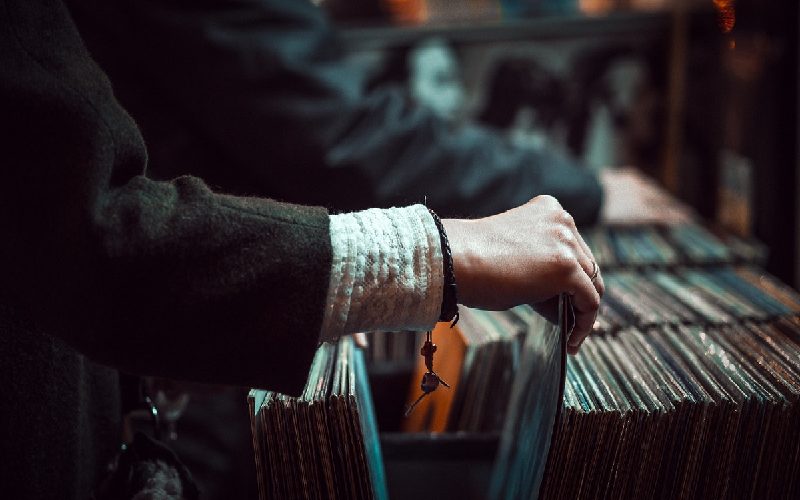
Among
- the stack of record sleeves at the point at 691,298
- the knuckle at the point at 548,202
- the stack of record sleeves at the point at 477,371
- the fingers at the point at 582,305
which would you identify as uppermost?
the knuckle at the point at 548,202

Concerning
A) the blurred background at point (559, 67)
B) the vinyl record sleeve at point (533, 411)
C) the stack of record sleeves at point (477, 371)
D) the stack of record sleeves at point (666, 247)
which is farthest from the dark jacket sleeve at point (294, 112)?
the blurred background at point (559, 67)

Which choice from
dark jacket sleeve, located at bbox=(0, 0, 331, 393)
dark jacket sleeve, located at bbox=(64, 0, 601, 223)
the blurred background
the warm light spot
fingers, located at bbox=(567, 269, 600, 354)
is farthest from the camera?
the blurred background

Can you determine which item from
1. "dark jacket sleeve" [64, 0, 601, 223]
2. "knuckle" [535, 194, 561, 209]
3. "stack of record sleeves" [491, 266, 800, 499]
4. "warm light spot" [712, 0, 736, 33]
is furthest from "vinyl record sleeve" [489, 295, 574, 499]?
"warm light spot" [712, 0, 736, 33]

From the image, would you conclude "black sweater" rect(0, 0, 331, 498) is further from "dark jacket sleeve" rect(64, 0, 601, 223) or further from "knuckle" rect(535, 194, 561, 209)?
"dark jacket sleeve" rect(64, 0, 601, 223)

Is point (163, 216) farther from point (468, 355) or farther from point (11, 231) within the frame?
point (468, 355)

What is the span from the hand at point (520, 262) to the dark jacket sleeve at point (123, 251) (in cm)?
14

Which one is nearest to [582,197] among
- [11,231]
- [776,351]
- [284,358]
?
[776,351]

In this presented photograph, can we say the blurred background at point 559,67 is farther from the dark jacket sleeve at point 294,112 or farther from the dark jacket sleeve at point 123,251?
the dark jacket sleeve at point 123,251

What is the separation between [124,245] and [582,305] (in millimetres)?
458

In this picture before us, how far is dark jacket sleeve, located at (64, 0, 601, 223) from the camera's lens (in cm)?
139

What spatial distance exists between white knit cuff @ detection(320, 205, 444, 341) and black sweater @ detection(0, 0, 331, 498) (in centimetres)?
2

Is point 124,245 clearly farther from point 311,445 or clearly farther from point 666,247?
point 666,247

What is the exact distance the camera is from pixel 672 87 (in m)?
2.57

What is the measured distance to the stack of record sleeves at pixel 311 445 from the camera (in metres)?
0.78
